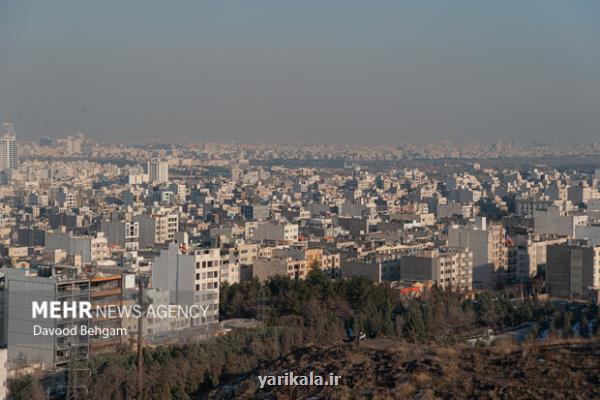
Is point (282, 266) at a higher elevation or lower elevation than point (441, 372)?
lower

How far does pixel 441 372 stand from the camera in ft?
15.0

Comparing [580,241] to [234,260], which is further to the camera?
[580,241]

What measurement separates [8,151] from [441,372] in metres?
38.8

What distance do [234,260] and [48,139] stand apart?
125 ft

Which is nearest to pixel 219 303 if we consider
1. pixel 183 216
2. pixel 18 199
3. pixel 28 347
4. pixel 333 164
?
pixel 28 347

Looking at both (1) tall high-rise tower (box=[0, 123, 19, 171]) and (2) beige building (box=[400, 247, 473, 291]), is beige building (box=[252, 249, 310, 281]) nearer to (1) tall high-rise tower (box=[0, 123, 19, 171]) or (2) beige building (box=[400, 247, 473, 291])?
(2) beige building (box=[400, 247, 473, 291])

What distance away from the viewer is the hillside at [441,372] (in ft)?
14.3

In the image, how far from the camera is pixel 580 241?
13.8 metres

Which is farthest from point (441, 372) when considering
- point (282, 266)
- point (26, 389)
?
point (282, 266)

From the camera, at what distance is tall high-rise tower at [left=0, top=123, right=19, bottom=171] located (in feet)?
133

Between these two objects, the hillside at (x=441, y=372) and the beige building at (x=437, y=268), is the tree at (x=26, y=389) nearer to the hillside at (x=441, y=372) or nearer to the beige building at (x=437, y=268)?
the hillside at (x=441, y=372)

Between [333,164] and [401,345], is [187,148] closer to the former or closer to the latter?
[333,164]

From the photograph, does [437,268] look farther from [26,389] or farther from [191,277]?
[26,389]

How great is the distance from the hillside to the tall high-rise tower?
35508 mm
